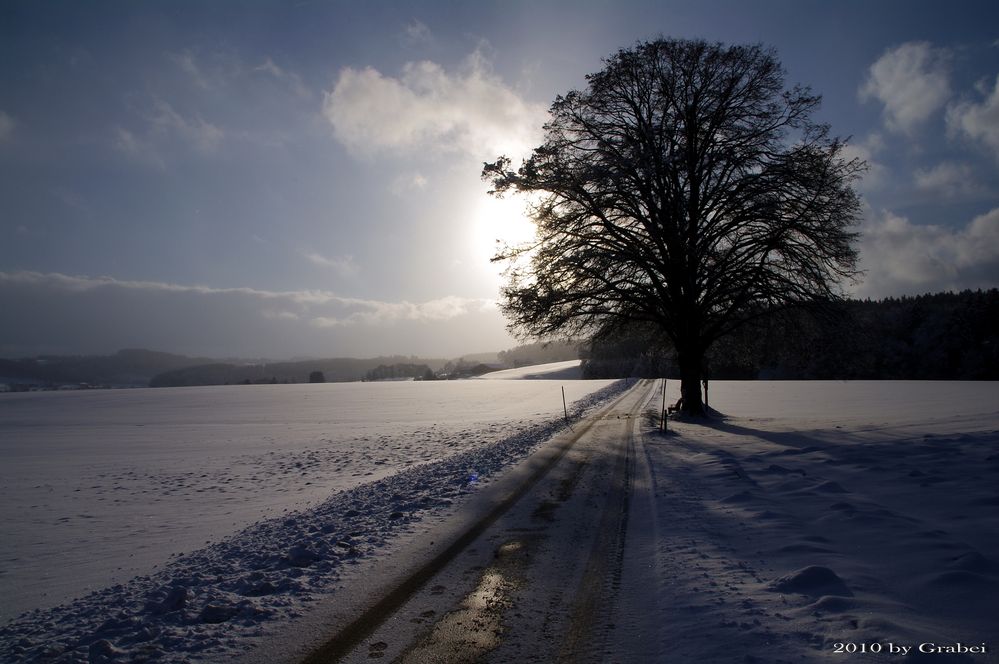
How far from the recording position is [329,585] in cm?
555

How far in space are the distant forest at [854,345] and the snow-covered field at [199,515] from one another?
755 centimetres

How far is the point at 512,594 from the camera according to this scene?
16.6ft

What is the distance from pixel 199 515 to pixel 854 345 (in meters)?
18.9

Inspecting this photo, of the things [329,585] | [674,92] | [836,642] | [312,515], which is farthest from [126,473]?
[674,92]

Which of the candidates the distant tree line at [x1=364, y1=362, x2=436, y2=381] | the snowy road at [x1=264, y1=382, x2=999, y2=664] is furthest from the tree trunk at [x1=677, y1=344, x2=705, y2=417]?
the distant tree line at [x1=364, y1=362, x2=436, y2=381]

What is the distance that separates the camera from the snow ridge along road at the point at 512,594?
4.08 meters

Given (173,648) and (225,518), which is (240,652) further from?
(225,518)

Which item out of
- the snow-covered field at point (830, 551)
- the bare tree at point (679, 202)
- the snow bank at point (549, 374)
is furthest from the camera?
the snow bank at point (549, 374)

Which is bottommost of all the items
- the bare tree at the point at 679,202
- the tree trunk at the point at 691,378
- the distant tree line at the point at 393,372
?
the distant tree line at the point at 393,372

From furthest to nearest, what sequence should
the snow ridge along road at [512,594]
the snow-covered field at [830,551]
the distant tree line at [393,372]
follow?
the distant tree line at [393,372], the snow ridge along road at [512,594], the snow-covered field at [830,551]

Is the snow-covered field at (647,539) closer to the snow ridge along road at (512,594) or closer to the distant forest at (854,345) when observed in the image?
the snow ridge along road at (512,594)

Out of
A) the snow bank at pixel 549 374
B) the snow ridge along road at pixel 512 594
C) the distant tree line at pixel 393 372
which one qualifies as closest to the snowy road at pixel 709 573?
the snow ridge along road at pixel 512 594

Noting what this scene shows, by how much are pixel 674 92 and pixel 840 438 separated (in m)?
12.2

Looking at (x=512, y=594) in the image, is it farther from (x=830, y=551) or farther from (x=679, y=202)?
(x=679, y=202)
